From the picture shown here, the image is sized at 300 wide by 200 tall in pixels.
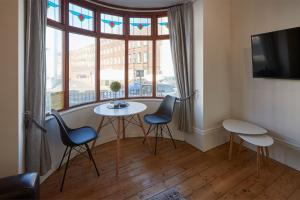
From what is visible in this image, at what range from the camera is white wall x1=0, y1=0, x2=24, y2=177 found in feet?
5.03

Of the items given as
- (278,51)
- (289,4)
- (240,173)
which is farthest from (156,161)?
(289,4)

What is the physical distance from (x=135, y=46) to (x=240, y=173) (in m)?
2.85

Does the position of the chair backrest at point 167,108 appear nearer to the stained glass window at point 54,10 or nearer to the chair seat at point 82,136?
the chair seat at point 82,136

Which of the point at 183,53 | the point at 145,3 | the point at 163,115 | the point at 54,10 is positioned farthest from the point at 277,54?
the point at 54,10

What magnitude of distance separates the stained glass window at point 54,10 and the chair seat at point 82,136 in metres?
1.60

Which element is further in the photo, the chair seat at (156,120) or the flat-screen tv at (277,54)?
the chair seat at (156,120)

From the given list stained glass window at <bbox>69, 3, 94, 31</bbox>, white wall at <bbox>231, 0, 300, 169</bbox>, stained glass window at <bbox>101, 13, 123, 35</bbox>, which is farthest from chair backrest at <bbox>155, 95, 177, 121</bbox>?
stained glass window at <bbox>69, 3, 94, 31</bbox>

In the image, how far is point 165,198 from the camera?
189 cm

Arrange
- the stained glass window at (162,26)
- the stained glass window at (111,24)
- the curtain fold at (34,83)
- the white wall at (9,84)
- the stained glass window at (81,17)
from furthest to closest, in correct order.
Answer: the stained glass window at (162,26) → the stained glass window at (111,24) → the stained glass window at (81,17) → the curtain fold at (34,83) → the white wall at (9,84)

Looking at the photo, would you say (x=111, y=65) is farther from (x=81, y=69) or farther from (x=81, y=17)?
(x=81, y=17)

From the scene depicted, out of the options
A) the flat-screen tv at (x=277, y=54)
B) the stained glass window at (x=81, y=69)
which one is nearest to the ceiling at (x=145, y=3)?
the stained glass window at (x=81, y=69)

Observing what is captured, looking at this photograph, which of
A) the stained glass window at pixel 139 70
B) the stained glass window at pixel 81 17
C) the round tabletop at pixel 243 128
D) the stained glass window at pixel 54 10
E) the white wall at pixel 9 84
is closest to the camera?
the white wall at pixel 9 84

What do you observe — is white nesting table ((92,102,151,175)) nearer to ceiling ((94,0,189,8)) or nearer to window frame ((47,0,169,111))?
window frame ((47,0,169,111))

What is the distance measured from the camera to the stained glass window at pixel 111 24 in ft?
10.7
